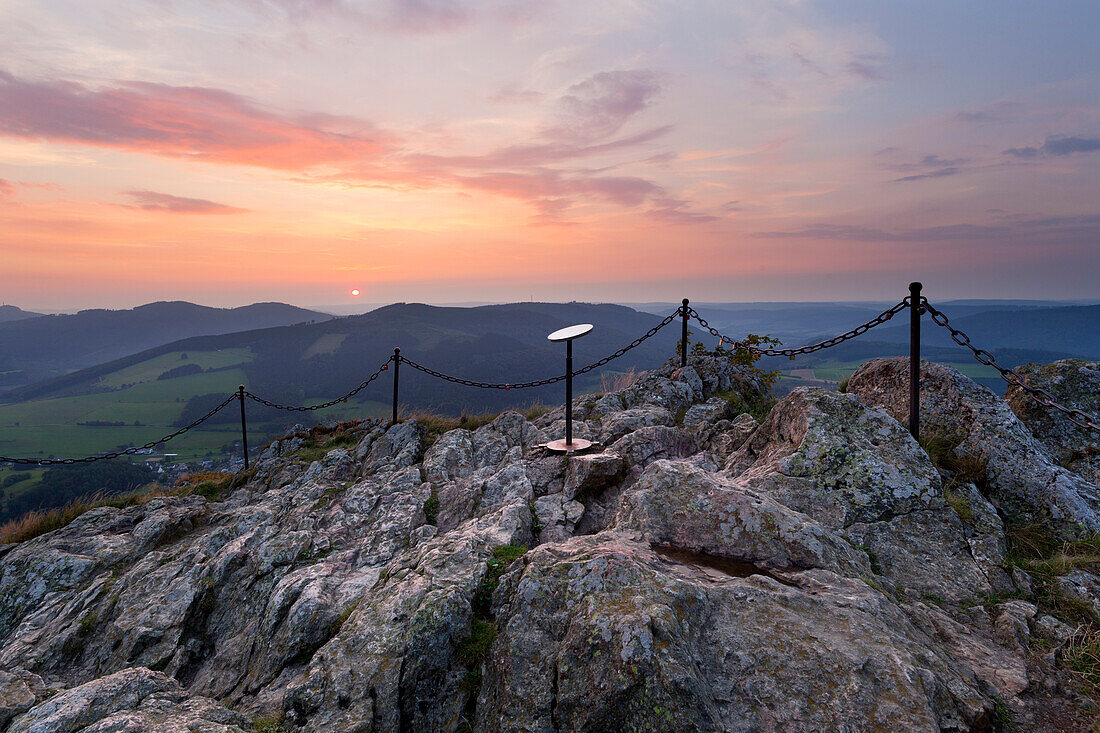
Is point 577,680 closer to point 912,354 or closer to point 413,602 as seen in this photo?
point 413,602

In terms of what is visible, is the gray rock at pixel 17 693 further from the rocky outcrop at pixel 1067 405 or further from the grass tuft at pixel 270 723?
the rocky outcrop at pixel 1067 405

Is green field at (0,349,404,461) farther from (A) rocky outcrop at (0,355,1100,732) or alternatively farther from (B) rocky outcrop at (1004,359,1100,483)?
(B) rocky outcrop at (1004,359,1100,483)

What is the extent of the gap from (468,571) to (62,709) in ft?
12.6

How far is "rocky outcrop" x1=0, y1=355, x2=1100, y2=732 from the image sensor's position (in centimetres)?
345

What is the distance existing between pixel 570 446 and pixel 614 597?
5238mm

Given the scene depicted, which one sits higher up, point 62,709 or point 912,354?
point 912,354

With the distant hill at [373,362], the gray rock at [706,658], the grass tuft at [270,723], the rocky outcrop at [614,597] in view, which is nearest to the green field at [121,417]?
the distant hill at [373,362]

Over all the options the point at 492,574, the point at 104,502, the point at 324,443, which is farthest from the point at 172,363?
the point at 492,574

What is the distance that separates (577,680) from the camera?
3.47m

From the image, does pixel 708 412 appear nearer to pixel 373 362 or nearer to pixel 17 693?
pixel 17 693

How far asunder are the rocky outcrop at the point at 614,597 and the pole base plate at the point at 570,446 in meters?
0.23

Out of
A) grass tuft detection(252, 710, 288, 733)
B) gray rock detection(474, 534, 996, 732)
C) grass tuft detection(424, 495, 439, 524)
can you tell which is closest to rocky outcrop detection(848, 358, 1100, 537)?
gray rock detection(474, 534, 996, 732)

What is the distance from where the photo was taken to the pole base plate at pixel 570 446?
899 cm

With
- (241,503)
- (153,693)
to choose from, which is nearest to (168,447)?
(241,503)
